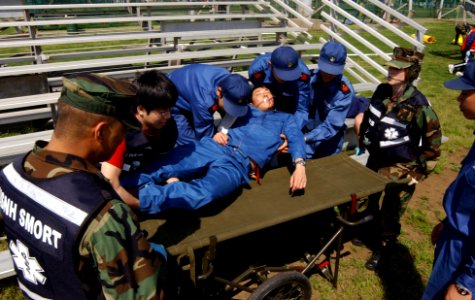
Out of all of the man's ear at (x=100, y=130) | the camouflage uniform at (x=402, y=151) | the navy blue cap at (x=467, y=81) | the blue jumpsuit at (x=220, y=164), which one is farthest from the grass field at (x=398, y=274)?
the man's ear at (x=100, y=130)

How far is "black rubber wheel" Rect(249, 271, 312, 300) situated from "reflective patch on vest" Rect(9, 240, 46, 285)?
1.42 metres

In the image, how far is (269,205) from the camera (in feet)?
8.57

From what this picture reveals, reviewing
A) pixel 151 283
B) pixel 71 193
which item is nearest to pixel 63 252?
pixel 71 193

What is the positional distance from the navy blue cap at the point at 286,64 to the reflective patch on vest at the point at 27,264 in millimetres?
2460

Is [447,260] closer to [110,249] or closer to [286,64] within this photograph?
[110,249]

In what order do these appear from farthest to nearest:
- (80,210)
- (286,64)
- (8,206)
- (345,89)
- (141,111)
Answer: (345,89) < (286,64) < (141,111) < (8,206) < (80,210)

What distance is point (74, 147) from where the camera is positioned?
3.94 ft

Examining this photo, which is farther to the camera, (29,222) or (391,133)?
(391,133)

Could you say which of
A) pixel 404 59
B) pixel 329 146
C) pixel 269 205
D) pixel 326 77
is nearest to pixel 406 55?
pixel 404 59

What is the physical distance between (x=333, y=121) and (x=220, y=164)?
1.32 m

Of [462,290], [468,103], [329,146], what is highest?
[468,103]

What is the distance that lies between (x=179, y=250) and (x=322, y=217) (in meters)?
1.83

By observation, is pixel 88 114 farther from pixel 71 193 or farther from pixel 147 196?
pixel 147 196

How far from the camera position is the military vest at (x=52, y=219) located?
3.63 ft
